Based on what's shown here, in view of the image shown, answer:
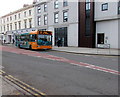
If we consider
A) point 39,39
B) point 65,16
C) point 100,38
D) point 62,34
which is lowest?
point 39,39

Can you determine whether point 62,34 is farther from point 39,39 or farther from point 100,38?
point 39,39

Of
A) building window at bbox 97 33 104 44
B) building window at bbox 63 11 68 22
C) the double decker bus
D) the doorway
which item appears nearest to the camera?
the double decker bus

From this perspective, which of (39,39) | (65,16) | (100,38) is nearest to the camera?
(39,39)

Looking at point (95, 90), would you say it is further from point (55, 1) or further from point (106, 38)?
point (55, 1)

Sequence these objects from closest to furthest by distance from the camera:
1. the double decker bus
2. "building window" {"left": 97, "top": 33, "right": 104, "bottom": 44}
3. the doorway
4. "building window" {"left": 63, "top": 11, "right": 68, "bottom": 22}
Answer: the double decker bus
"building window" {"left": 97, "top": 33, "right": 104, "bottom": 44}
"building window" {"left": 63, "top": 11, "right": 68, "bottom": 22}
the doorway

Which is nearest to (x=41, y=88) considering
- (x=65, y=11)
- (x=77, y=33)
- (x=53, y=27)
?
(x=77, y=33)

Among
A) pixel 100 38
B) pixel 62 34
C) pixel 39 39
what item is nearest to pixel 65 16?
pixel 62 34

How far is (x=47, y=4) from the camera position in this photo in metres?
33.9

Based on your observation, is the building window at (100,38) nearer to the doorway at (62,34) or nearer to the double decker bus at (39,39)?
the doorway at (62,34)

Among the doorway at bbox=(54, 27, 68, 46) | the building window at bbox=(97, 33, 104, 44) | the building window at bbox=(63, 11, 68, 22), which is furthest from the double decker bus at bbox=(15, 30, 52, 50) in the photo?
the building window at bbox=(63, 11, 68, 22)

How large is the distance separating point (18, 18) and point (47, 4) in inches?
595

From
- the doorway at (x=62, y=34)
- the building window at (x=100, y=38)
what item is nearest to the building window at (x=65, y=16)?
the doorway at (x=62, y=34)

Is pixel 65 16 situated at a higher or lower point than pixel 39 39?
higher

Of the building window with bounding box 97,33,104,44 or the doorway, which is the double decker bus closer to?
the doorway
